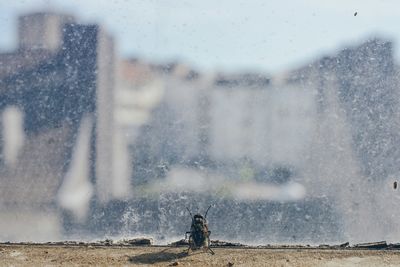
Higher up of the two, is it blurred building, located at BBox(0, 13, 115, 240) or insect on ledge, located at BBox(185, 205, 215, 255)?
blurred building, located at BBox(0, 13, 115, 240)

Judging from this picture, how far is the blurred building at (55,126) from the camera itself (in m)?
1.51

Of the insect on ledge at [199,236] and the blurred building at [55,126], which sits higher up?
the blurred building at [55,126]

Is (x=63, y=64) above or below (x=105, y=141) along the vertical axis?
above

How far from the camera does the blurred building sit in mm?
1511

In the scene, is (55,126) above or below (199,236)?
above

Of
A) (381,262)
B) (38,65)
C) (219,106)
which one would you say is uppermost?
(38,65)

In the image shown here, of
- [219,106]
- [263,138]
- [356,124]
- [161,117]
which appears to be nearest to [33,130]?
[161,117]

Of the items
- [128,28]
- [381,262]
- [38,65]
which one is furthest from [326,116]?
[38,65]

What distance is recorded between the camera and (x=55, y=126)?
4.97 feet

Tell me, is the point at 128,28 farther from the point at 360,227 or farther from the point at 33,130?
the point at 360,227

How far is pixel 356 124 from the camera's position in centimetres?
152

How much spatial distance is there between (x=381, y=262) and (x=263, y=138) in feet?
1.55

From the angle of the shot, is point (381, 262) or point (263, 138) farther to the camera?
point (263, 138)

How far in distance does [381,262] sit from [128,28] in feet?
3.18
